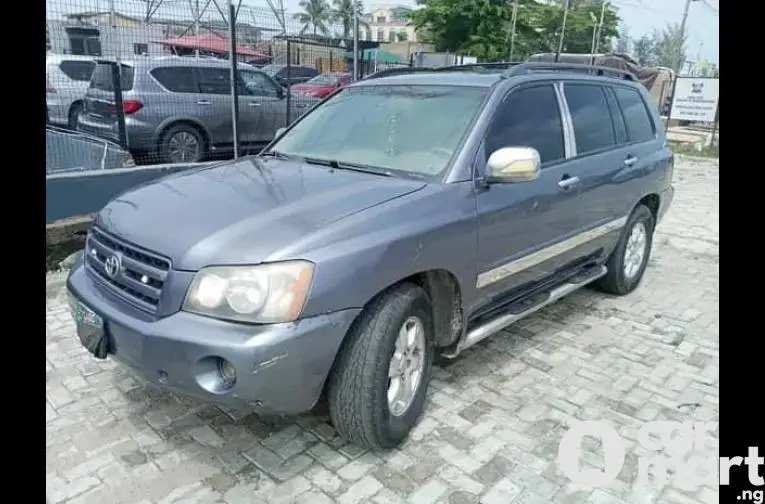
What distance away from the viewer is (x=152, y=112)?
26.7 feet

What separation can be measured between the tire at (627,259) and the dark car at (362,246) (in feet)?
2.01

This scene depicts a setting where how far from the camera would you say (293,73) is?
31.7 feet

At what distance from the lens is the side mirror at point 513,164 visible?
3113mm

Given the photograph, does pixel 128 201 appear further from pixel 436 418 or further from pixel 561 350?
pixel 561 350

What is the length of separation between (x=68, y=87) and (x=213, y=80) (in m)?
2.05

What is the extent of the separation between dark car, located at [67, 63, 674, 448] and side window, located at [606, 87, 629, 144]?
0.26 meters

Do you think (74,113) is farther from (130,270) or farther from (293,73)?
(130,270)

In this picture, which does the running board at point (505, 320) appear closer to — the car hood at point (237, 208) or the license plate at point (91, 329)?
the car hood at point (237, 208)

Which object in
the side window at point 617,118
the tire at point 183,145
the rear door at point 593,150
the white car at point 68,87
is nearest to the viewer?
the rear door at point 593,150

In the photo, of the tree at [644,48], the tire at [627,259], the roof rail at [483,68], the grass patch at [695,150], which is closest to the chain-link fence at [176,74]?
the roof rail at [483,68]

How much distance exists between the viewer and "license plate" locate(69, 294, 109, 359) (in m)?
2.66

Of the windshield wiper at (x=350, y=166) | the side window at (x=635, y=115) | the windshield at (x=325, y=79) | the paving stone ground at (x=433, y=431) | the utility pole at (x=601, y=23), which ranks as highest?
the utility pole at (x=601, y=23)

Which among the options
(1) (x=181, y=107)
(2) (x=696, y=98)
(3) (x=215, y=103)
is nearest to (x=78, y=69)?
(1) (x=181, y=107)
